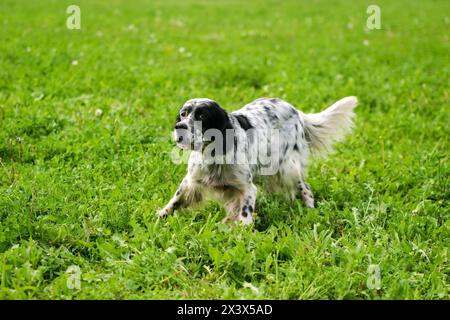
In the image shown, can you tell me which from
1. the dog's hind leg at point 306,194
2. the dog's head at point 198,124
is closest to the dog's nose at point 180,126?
the dog's head at point 198,124

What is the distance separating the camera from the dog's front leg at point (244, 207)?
4.22 meters

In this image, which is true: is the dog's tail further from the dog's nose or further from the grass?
the dog's nose

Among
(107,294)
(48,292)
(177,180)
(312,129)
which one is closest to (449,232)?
(312,129)

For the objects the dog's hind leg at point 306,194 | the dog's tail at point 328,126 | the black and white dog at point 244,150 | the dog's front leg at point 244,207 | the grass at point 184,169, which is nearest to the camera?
the grass at point 184,169

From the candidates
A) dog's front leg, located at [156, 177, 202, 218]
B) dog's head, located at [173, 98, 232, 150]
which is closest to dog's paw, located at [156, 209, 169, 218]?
dog's front leg, located at [156, 177, 202, 218]

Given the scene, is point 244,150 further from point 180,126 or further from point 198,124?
point 180,126

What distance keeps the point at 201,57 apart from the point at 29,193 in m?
5.54

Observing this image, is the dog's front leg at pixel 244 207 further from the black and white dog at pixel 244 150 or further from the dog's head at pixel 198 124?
the dog's head at pixel 198 124

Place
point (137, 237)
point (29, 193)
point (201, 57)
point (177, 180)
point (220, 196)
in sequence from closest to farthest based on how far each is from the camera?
point (137, 237) < point (29, 193) < point (220, 196) < point (177, 180) < point (201, 57)

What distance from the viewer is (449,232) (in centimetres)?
423

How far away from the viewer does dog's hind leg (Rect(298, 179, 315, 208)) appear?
15.9 ft

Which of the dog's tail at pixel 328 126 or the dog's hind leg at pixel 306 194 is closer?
the dog's hind leg at pixel 306 194
